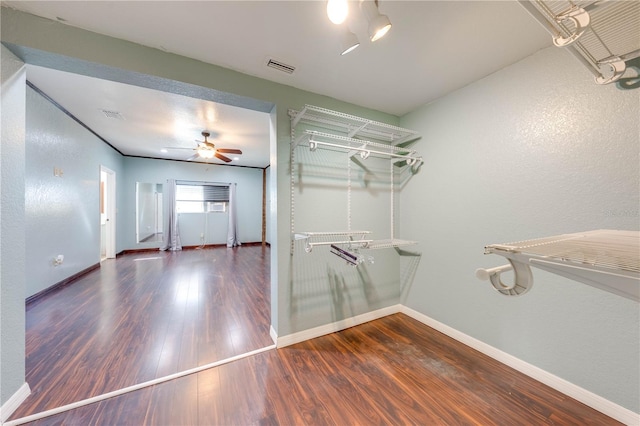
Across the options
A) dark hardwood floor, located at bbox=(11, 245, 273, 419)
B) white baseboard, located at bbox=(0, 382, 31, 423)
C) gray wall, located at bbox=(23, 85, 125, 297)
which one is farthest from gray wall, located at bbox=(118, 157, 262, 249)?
white baseboard, located at bbox=(0, 382, 31, 423)

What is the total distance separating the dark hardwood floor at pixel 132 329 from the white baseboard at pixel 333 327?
17cm

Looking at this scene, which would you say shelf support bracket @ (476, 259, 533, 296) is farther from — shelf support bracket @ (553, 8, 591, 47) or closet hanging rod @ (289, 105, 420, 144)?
closet hanging rod @ (289, 105, 420, 144)

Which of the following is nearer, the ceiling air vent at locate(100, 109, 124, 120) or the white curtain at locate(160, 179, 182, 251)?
the ceiling air vent at locate(100, 109, 124, 120)

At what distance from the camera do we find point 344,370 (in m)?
1.65

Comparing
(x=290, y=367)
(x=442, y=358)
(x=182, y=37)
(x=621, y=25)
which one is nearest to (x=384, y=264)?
(x=442, y=358)

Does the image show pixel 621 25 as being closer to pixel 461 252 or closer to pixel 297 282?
pixel 461 252

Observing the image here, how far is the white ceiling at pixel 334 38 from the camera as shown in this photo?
124 cm

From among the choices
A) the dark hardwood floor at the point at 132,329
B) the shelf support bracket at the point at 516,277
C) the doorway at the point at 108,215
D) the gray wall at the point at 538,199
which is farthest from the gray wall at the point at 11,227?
Answer: the doorway at the point at 108,215

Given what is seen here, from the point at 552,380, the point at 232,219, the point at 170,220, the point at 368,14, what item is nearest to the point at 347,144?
the point at 368,14

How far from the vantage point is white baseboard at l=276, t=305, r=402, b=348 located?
196 cm

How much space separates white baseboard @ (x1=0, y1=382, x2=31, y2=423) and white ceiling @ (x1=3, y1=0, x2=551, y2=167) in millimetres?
2265

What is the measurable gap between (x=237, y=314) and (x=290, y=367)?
1104 millimetres

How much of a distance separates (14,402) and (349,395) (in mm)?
2004

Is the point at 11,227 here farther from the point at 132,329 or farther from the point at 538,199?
the point at 538,199
